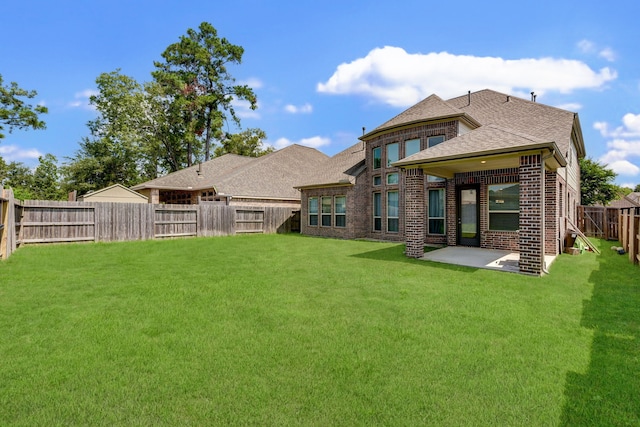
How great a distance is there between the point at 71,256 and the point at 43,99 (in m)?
23.2

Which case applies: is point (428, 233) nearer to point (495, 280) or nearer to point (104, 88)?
point (495, 280)

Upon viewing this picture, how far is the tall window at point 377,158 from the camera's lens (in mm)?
15664

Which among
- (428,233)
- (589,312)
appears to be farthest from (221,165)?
(589,312)

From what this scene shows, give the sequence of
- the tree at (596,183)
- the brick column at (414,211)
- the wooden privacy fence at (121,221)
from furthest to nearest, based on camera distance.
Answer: the tree at (596,183), the wooden privacy fence at (121,221), the brick column at (414,211)

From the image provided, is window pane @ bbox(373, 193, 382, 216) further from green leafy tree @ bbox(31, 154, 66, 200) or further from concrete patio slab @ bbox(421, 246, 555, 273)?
green leafy tree @ bbox(31, 154, 66, 200)

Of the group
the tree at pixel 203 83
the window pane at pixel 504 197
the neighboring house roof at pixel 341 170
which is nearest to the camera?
the window pane at pixel 504 197

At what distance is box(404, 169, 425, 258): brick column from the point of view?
31.9ft

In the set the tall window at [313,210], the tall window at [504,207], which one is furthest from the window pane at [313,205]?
the tall window at [504,207]

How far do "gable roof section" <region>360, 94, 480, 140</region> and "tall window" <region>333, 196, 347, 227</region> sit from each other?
3447 mm

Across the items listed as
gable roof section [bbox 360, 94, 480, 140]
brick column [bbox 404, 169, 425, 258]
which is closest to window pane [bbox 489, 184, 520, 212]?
brick column [bbox 404, 169, 425, 258]

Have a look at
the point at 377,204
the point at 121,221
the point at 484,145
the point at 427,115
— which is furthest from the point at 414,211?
the point at 121,221

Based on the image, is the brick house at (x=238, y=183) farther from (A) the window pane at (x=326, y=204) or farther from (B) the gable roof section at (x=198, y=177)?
(A) the window pane at (x=326, y=204)

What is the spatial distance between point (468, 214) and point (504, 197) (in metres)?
1.36

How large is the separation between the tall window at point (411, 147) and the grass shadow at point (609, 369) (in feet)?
30.7
